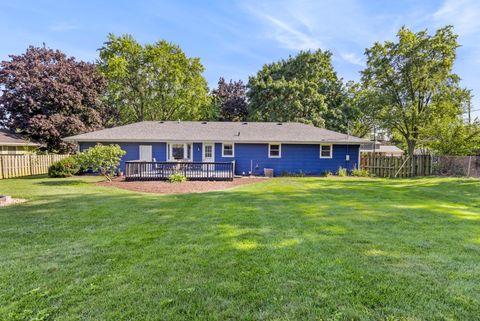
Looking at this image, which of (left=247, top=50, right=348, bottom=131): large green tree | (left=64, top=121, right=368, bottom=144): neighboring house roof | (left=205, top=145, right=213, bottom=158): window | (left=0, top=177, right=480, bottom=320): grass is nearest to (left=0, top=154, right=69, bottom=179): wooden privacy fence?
(left=64, top=121, right=368, bottom=144): neighboring house roof

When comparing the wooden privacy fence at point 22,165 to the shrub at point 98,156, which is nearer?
the shrub at point 98,156

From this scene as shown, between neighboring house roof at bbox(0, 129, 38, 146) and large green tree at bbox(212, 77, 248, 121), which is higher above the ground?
large green tree at bbox(212, 77, 248, 121)

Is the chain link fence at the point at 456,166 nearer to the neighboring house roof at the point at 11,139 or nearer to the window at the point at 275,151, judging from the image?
the window at the point at 275,151

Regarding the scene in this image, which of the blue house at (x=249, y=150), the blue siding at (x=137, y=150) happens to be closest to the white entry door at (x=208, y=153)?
the blue house at (x=249, y=150)

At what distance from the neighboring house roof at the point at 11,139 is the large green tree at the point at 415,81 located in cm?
3243

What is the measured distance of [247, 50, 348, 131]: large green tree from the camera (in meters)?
27.7

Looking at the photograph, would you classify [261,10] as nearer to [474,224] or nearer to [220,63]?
[474,224]

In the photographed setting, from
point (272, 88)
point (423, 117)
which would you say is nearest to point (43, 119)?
point (272, 88)

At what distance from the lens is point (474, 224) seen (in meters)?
5.43

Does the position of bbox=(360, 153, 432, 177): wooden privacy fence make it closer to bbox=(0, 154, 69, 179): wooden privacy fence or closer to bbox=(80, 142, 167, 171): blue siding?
bbox=(80, 142, 167, 171): blue siding

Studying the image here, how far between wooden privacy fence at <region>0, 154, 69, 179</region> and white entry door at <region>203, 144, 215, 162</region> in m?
11.2

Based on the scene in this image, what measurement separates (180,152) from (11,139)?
53.0ft

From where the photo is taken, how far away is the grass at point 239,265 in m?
2.50

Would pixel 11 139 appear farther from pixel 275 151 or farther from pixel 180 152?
pixel 275 151
